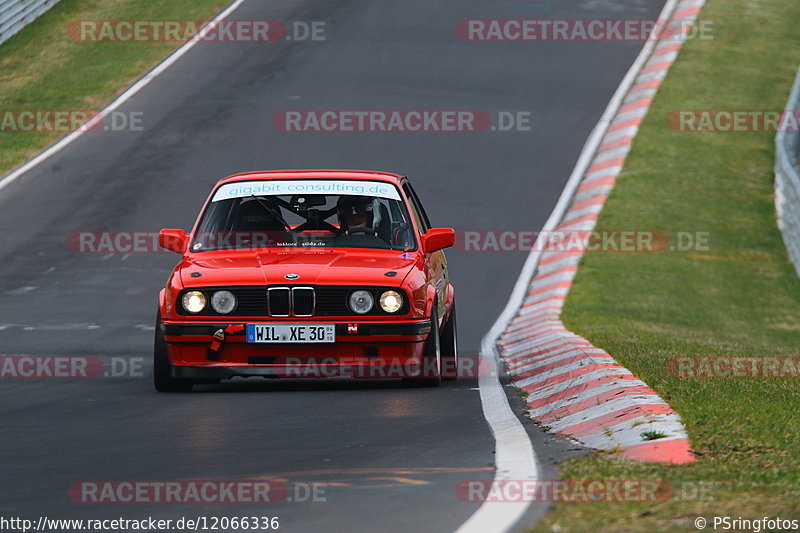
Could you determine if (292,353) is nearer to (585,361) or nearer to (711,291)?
(585,361)

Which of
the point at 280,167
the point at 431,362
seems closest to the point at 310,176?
the point at 431,362

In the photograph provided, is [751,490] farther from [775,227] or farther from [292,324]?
[775,227]

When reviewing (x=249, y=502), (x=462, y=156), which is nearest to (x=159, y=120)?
(x=462, y=156)

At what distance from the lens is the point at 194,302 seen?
941 cm

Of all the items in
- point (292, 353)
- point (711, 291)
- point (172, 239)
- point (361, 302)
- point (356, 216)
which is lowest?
point (711, 291)

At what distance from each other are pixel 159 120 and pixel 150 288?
26.3ft

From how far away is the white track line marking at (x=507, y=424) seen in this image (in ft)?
16.6

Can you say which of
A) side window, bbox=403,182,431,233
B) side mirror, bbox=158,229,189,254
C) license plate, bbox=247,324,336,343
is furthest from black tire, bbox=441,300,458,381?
side mirror, bbox=158,229,189,254

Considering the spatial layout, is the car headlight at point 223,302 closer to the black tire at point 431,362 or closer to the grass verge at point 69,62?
the black tire at point 431,362

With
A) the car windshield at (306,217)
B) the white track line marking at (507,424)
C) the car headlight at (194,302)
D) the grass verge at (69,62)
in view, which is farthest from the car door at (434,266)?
the grass verge at (69,62)

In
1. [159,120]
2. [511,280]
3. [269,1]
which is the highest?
[269,1]

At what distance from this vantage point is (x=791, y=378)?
10.5 meters

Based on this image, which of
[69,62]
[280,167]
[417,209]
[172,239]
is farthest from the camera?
[69,62]

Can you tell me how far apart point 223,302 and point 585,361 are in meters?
2.68
